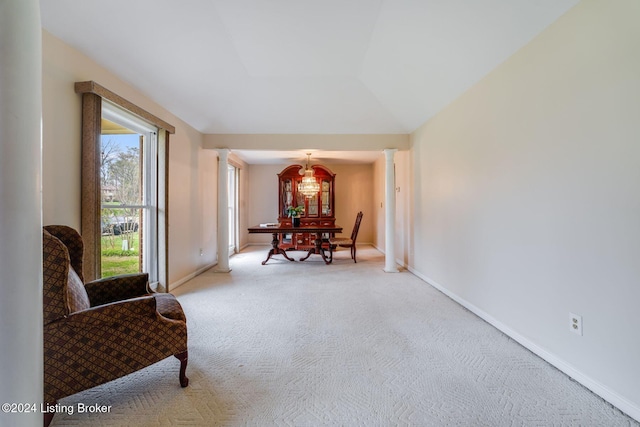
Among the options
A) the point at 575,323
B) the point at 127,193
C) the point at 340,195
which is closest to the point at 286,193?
the point at 340,195

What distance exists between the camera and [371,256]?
5.97 m

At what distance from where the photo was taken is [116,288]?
1872mm

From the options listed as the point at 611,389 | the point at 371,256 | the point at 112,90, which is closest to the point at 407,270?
the point at 371,256

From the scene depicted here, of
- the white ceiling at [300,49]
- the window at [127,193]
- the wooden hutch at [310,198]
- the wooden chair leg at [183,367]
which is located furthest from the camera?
the wooden hutch at [310,198]

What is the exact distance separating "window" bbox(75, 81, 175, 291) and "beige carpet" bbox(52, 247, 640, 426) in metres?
0.89

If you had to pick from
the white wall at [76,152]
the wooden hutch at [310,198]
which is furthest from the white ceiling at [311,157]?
the white wall at [76,152]

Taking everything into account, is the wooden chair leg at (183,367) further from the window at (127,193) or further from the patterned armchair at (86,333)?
the window at (127,193)

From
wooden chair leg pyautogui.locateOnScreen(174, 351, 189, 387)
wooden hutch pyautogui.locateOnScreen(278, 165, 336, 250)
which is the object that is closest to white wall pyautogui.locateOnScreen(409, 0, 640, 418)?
wooden chair leg pyautogui.locateOnScreen(174, 351, 189, 387)

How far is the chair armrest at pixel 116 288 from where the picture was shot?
181 centimetres

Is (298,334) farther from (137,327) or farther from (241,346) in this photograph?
(137,327)

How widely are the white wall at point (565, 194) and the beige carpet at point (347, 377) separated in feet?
0.84

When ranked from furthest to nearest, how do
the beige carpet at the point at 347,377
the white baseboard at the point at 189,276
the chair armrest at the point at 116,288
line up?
the white baseboard at the point at 189,276 < the chair armrest at the point at 116,288 < the beige carpet at the point at 347,377

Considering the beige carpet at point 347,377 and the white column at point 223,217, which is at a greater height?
the white column at point 223,217

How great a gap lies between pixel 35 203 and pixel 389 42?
2.93 metres
